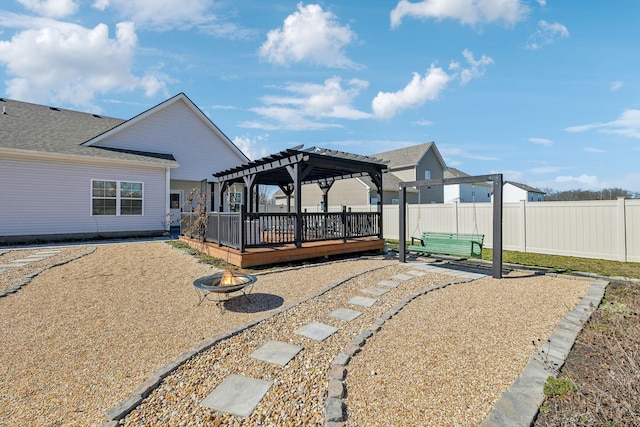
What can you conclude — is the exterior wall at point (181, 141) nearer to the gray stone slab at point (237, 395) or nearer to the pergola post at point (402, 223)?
the pergola post at point (402, 223)

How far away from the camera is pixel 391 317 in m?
4.14

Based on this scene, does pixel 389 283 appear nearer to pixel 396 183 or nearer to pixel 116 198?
pixel 116 198

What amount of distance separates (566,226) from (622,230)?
50.7 inches

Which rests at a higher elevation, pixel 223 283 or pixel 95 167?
pixel 95 167

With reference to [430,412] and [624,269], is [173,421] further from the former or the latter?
[624,269]

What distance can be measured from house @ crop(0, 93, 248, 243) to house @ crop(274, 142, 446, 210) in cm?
1096

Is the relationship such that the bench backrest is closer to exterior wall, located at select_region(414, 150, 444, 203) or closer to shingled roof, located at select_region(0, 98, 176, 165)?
shingled roof, located at select_region(0, 98, 176, 165)

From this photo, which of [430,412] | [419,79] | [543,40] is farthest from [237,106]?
[430,412]

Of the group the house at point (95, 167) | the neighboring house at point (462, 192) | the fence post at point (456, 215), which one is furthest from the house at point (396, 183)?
the fence post at point (456, 215)

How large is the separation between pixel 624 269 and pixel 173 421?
33.1ft

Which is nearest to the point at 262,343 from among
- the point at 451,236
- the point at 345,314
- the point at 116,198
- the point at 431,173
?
the point at 345,314

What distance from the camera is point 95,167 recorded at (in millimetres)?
12641

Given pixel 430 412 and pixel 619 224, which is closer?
pixel 430 412

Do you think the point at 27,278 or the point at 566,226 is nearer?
the point at 27,278
